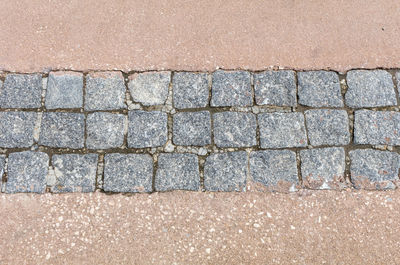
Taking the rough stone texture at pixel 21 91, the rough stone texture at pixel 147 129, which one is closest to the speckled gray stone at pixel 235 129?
the rough stone texture at pixel 147 129

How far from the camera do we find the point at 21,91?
2.71 metres

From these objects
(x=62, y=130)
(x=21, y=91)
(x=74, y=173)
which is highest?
(x=21, y=91)

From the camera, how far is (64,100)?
106 inches

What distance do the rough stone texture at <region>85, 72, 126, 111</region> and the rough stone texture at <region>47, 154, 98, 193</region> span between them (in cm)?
43

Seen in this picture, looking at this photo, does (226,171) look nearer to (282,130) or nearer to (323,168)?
(282,130)

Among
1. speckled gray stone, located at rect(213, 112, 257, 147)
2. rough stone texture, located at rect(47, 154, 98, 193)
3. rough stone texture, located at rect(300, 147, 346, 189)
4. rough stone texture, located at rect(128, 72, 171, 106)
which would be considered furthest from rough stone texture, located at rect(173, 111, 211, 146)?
rough stone texture, located at rect(300, 147, 346, 189)

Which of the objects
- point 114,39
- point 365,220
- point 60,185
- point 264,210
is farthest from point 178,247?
point 114,39

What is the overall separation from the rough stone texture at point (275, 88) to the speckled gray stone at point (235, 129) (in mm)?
197

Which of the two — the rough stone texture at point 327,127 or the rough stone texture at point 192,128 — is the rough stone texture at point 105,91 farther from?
the rough stone texture at point 327,127

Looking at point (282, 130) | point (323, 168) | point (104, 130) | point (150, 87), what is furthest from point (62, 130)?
point (323, 168)

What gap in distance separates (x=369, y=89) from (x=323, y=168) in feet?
2.64

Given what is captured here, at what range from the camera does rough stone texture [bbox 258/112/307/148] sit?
2.64 meters

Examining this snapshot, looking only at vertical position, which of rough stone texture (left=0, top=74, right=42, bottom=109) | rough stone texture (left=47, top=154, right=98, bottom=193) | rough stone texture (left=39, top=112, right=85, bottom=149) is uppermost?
rough stone texture (left=0, top=74, right=42, bottom=109)

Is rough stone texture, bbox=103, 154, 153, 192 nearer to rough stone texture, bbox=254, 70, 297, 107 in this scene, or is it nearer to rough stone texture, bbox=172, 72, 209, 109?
rough stone texture, bbox=172, 72, 209, 109
